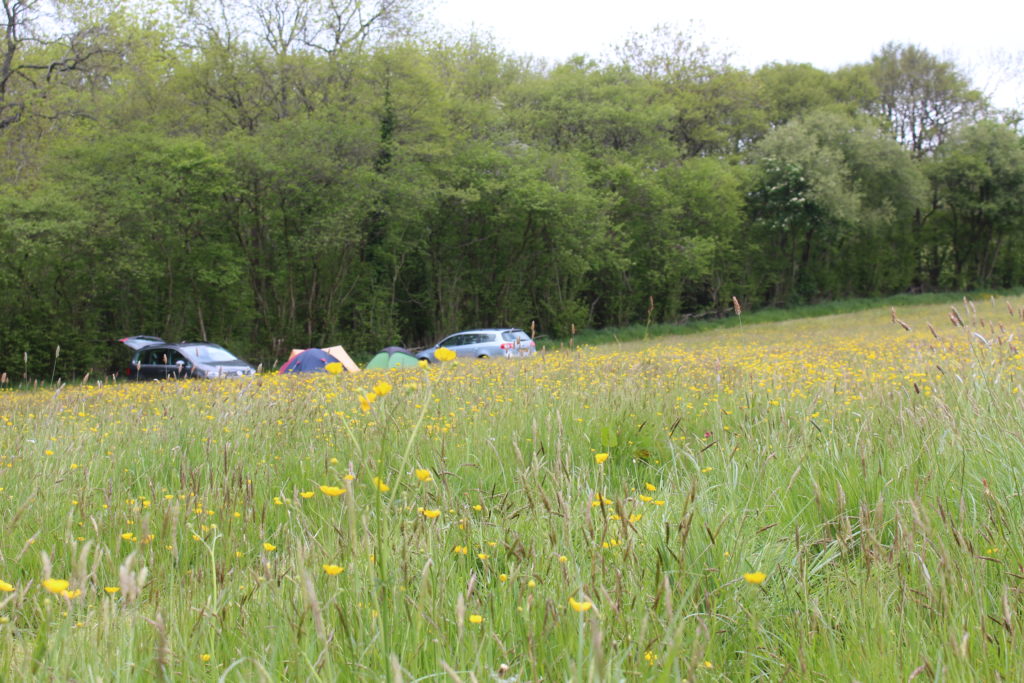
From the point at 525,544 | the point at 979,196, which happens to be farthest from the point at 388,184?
the point at 979,196

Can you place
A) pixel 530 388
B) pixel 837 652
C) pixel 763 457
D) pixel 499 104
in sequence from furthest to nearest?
pixel 499 104 → pixel 530 388 → pixel 763 457 → pixel 837 652

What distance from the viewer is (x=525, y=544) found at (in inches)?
100

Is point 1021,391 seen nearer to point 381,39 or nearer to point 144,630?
point 144,630

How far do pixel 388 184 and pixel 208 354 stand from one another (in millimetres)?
8050

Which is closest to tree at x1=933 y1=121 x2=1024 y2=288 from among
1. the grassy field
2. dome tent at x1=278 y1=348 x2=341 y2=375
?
dome tent at x1=278 y1=348 x2=341 y2=375

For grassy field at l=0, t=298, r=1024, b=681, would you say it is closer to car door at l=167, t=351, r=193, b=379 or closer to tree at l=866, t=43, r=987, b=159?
car door at l=167, t=351, r=193, b=379

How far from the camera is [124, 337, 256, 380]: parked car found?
58.9 ft

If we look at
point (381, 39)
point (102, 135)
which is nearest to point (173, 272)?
point (102, 135)

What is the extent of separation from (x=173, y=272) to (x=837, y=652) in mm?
23814

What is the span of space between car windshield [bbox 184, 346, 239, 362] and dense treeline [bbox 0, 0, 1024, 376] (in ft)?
10.5

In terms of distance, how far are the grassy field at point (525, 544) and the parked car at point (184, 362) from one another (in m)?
13.3

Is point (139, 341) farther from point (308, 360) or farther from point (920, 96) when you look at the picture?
point (920, 96)

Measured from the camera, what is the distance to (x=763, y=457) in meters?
3.51

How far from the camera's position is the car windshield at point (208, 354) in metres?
18.5
